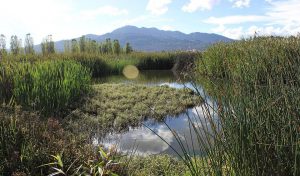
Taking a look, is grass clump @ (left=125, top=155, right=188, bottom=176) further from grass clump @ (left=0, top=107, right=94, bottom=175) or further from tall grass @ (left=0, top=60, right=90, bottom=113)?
tall grass @ (left=0, top=60, right=90, bottom=113)

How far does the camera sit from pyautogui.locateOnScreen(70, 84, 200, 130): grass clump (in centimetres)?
907

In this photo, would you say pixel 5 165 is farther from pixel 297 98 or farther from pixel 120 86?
pixel 120 86

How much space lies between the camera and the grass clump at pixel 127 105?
9070mm

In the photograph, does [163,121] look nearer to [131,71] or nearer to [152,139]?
[152,139]

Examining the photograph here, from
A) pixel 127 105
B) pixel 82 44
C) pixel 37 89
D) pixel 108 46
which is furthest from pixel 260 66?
pixel 108 46

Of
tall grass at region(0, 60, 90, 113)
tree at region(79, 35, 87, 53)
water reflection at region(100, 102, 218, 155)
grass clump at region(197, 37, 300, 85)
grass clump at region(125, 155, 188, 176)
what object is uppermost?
tree at region(79, 35, 87, 53)

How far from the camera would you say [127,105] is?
10594mm

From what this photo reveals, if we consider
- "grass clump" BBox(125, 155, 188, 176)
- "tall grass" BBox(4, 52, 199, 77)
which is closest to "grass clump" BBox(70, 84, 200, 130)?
"grass clump" BBox(125, 155, 188, 176)

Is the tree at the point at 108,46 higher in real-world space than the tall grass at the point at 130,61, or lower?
higher

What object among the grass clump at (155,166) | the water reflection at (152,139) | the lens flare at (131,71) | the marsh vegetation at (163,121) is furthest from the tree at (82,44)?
the grass clump at (155,166)

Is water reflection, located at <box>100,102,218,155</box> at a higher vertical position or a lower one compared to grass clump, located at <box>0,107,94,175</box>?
lower

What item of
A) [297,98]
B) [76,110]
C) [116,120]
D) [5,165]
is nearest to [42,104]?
[76,110]

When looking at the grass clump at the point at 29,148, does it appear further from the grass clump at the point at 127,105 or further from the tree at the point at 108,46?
the tree at the point at 108,46

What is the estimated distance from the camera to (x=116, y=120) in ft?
29.6
